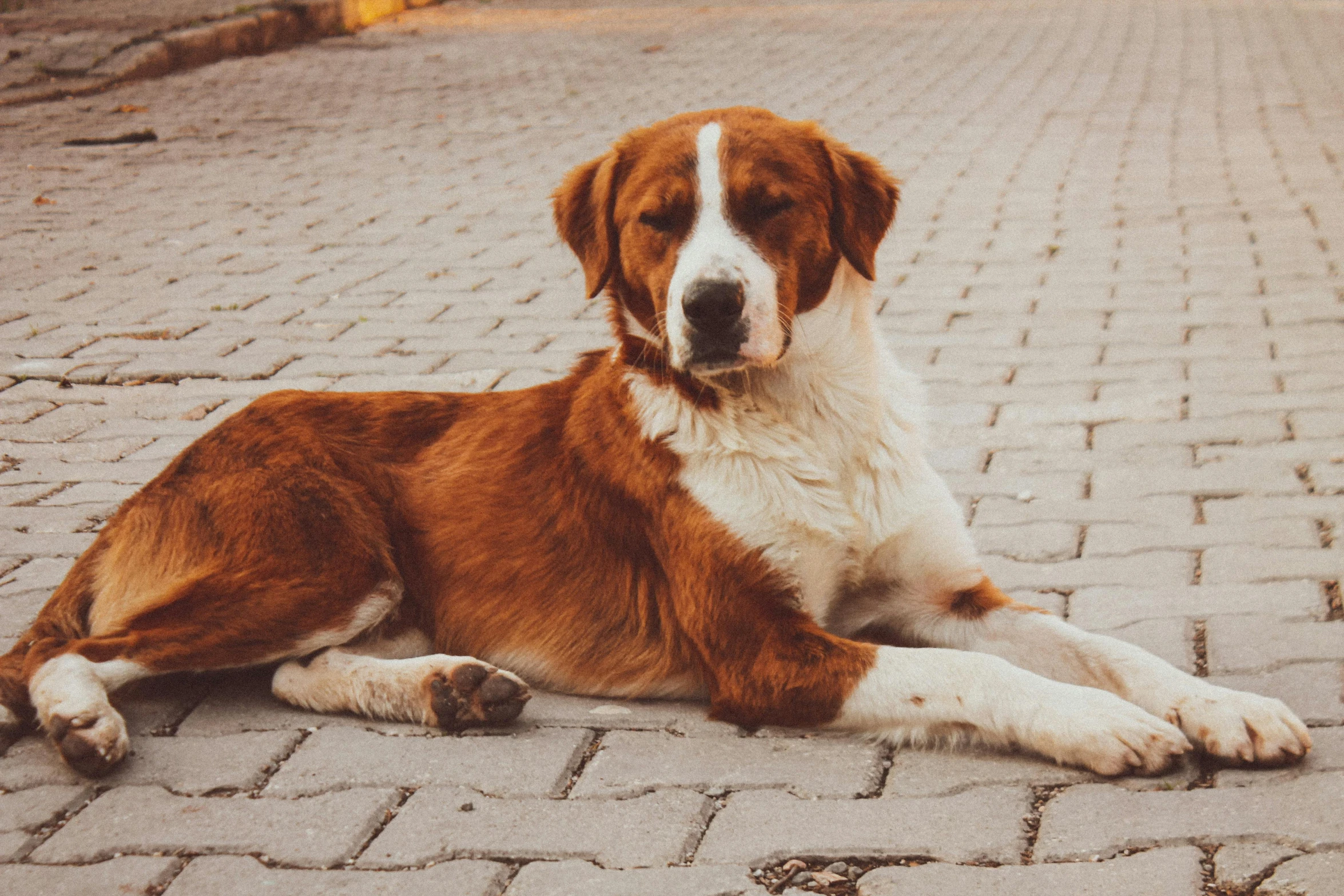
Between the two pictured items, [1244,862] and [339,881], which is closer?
[1244,862]

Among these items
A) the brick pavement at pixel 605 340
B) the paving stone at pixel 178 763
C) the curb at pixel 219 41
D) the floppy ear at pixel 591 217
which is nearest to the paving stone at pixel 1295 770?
the brick pavement at pixel 605 340

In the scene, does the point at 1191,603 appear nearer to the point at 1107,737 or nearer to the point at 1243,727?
the point at 1243,727

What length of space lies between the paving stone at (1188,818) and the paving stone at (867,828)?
88 mm

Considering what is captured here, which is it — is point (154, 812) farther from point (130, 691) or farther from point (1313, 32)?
point (1313, 32)

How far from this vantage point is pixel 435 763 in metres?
3.32

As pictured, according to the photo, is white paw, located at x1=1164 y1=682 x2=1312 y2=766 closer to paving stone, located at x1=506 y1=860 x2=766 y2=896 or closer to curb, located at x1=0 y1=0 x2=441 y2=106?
paving stone, located at x1=506 y1=860 x2=766 y2=896

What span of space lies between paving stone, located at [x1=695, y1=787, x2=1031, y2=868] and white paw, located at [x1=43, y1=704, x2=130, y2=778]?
137 cm

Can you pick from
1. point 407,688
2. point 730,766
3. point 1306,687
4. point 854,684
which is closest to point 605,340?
point 407,688

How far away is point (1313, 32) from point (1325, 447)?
1255cm

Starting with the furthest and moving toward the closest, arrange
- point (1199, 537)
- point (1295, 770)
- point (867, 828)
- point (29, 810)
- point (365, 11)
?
point (365, 11) < point (1199, 537) < point (29, 810) < point (1295, 770) < point (867, 828)

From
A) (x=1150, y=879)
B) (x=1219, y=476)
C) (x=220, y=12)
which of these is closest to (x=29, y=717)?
(x=1150, y=879)

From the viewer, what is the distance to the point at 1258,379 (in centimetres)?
578

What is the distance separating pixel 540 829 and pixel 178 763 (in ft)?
3.07

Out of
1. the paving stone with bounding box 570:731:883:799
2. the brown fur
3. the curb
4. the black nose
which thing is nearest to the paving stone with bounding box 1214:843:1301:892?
the paving stone with bounding box 570:731:883:799
